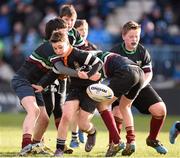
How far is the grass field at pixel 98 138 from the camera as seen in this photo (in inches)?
434

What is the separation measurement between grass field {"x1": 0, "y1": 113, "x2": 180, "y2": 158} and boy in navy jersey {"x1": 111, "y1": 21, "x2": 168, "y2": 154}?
0.31 m

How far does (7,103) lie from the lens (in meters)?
20.2

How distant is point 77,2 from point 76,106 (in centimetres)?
1295

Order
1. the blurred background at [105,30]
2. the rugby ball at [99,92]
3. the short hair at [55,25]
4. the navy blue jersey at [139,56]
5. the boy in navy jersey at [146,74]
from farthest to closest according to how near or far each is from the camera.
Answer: the blurred background at [105,30] < the navy blue jersey at [139,56] < the boy in navy jersey at [146,74] < the short hair at [55,25] < the rugby ball at [99,92]

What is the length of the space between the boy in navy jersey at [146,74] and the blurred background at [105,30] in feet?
25.5

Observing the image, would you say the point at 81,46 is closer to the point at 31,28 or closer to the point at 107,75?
the point at 107,75

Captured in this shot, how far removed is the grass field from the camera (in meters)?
11.0

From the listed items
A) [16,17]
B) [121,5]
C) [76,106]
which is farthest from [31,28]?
[76,106]

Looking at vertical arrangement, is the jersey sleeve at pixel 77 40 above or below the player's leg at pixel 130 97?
above

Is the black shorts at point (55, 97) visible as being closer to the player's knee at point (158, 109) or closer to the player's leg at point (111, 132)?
the player's leg at point (111, 132)

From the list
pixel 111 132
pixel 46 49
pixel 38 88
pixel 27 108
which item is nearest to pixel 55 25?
pixel 46 49

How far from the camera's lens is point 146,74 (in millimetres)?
11094

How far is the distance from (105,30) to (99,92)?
12.3 meters

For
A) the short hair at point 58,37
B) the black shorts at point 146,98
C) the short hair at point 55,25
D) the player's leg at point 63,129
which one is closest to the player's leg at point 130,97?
the black shorts at point 146,98
